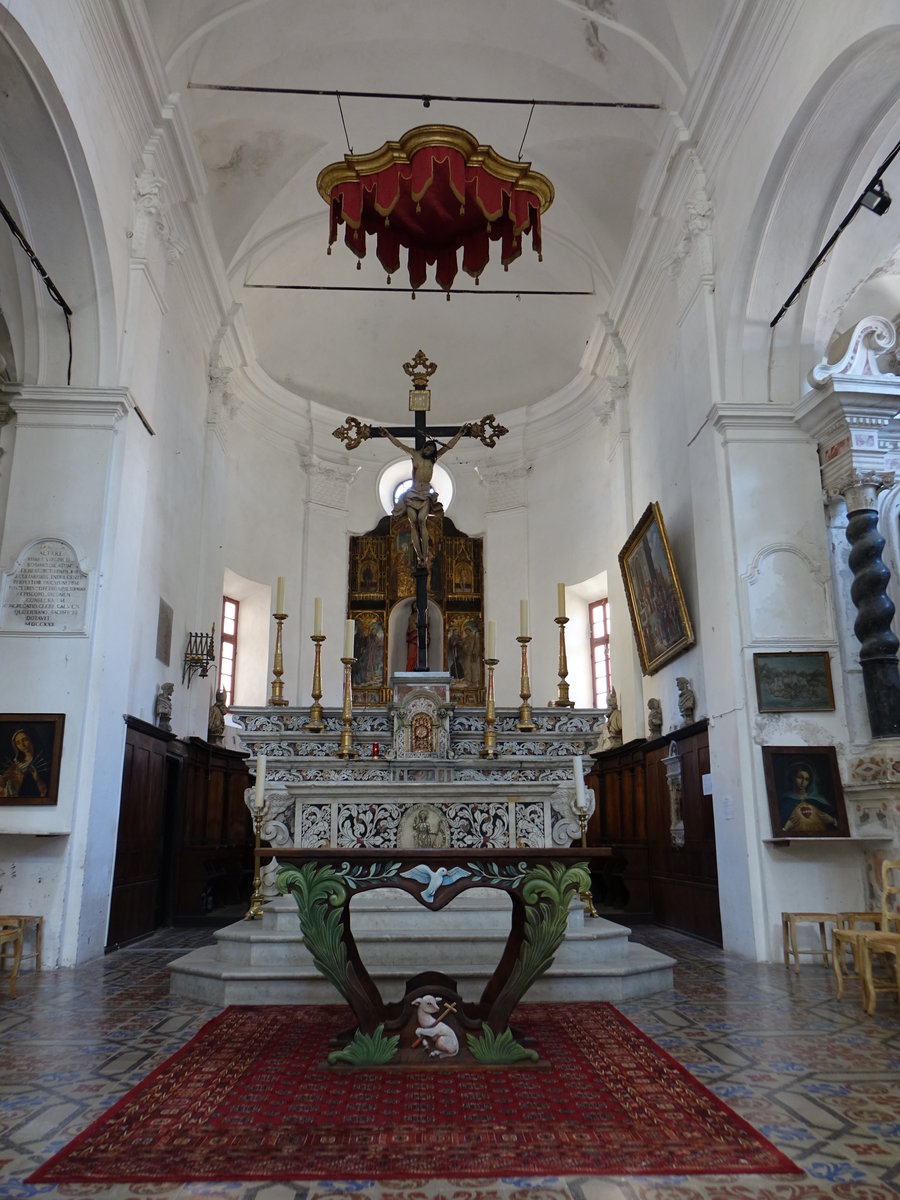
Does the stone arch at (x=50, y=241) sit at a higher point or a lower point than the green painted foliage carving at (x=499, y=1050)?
higher

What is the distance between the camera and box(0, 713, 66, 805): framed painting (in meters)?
7.04

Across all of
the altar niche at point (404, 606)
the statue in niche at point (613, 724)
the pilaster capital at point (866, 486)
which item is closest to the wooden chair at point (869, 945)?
the pilaster capital at point (866, 486)

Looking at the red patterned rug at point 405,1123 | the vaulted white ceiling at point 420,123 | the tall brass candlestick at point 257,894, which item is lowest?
the red patterned rug at point 405,1123

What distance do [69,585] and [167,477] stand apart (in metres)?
2.70

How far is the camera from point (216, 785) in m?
11.5

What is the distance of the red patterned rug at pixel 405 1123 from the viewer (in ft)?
9.46

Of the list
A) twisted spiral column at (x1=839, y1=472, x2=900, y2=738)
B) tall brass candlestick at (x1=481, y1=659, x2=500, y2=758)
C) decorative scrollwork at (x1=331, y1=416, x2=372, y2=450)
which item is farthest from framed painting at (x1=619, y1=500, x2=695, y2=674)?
decorative scrollwork at (x1=331, y1=416, x2=372, y2=450)

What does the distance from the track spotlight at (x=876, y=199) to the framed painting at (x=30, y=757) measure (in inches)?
287

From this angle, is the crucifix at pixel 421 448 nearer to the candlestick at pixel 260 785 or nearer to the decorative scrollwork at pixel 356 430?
the decorative scrollwork at pixel 356 430

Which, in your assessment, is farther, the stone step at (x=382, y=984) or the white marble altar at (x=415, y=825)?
the white marble altar at (x=415, y=825)

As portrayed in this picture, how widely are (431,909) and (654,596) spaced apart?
6.34 metres

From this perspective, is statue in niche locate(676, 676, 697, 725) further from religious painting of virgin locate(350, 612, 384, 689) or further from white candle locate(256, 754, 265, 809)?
religious painting of virgin locate(350, 612, 384, 689)

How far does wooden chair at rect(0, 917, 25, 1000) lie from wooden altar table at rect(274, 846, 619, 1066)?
2489 mm

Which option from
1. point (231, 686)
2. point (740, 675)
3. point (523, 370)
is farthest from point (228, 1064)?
point (523, 370)
